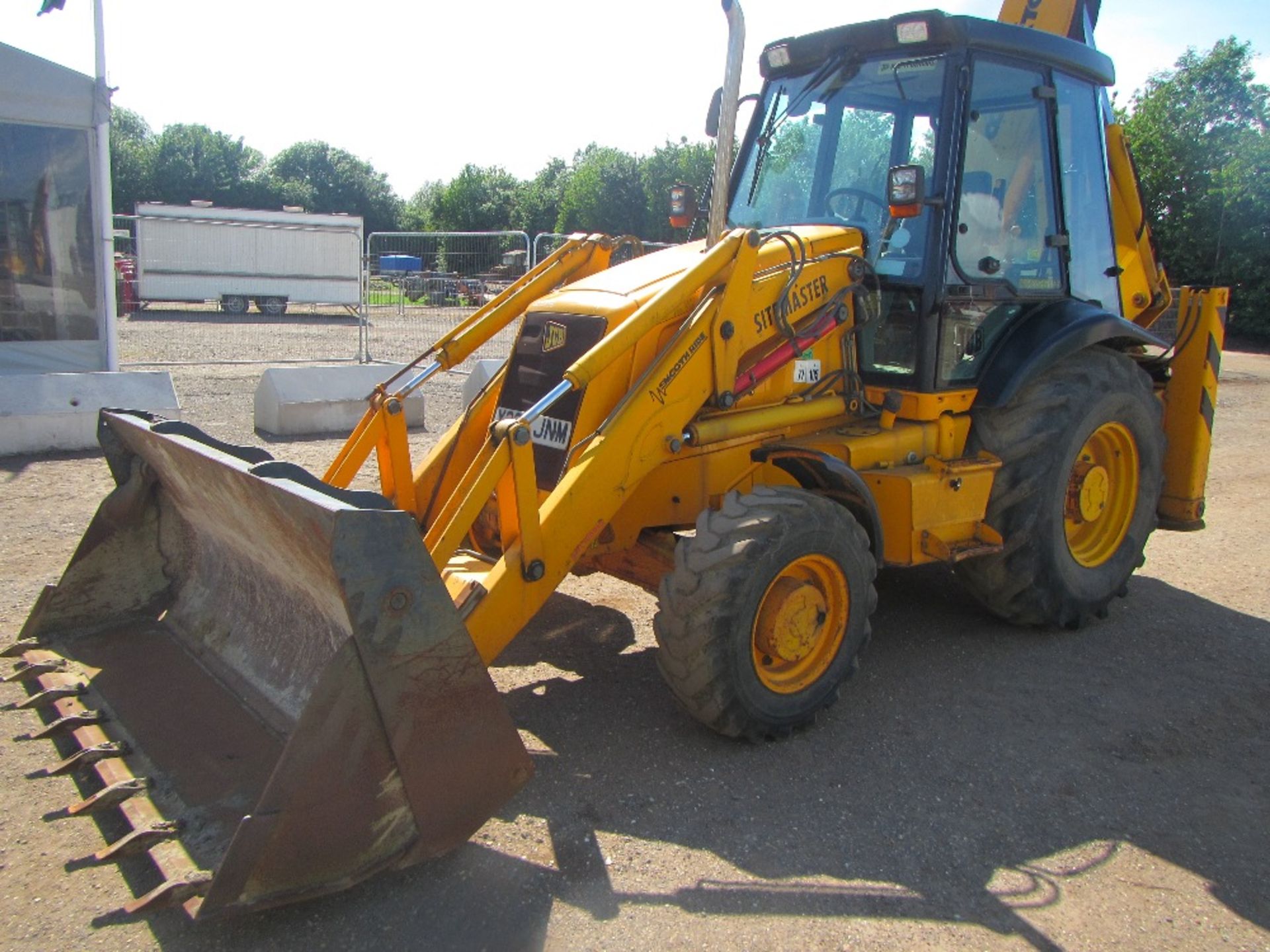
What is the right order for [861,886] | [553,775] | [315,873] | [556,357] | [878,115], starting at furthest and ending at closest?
[878,115], [556,357], [553,775], [861,886], [315,873]

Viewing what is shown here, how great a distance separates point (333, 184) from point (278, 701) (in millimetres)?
73583

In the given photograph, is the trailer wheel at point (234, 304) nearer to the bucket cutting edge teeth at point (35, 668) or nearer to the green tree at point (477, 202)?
the bucket cutting edge teeth at point (35, 668)

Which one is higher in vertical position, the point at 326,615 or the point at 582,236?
the point at 582,236

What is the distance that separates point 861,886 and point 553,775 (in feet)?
3.87

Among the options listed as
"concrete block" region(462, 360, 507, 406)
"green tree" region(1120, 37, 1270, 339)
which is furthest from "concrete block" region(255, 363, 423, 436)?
"green tree" region(1120, 37, 1270, 339)

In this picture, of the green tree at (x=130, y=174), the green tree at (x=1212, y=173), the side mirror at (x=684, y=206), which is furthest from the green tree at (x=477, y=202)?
the side mirror at (x=684, y=206)

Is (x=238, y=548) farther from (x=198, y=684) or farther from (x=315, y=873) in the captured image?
(x=315, y=873)

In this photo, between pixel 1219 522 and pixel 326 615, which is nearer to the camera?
pixel 326 615

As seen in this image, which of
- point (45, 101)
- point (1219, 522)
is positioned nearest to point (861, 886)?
point (1219, 522)

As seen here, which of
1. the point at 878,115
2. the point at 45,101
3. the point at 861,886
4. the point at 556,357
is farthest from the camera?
the point at 45,101

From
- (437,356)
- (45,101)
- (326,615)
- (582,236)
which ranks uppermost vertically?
(45,101)

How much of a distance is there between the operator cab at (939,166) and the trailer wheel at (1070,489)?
0.35 metres

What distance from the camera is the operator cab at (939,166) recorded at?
4.81 meters

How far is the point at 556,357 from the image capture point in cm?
451
